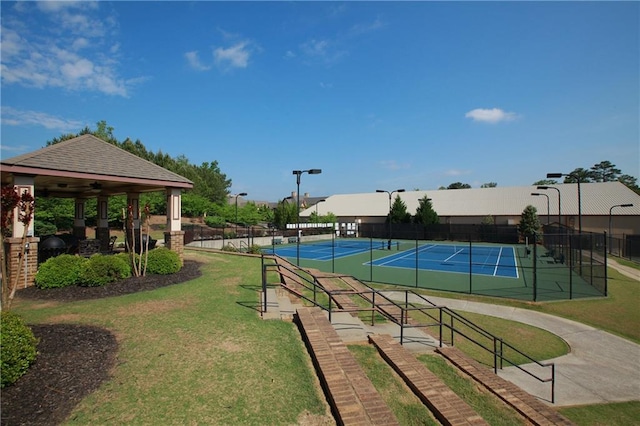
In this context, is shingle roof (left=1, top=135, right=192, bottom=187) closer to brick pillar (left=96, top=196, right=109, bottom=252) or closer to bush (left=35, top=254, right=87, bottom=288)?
bush (left=35, top=254, right=87, bottom=288)

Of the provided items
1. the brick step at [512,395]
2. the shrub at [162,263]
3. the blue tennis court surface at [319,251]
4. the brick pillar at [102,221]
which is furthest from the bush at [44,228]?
the brick step at [512,395]

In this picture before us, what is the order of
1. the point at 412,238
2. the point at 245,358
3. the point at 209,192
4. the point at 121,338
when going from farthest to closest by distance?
the point at 209,192
the point at 412,238
the point at 121,338
the point at 245,358

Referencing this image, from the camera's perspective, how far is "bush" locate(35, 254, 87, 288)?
10.6m

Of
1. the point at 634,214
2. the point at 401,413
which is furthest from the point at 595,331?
the point at 634,214

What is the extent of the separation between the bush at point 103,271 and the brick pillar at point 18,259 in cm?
155

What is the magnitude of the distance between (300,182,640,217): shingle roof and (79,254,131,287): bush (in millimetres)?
49860

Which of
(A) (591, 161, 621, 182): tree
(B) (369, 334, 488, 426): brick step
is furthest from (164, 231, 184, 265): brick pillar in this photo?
(A) (591, 161, 621, 182): tree

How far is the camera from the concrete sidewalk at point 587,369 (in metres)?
7.85

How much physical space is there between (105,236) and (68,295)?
1090cm

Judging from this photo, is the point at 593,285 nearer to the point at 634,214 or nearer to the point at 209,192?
the point at 634,214

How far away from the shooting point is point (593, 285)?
19.1m

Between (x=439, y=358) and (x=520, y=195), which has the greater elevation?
(x=520, y=195)

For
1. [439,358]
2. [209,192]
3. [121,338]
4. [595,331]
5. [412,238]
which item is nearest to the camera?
[121,338]

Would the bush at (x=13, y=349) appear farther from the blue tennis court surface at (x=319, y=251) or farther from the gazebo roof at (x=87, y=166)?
the blue tennis court surface at (x=319, y=251)
